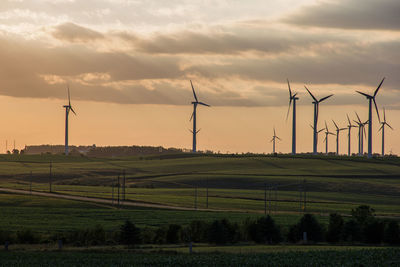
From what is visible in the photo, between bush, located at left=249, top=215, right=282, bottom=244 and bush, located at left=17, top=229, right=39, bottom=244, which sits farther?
bush, located at left=249, top=215, right=282, bottom=244

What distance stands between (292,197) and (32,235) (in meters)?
66.9

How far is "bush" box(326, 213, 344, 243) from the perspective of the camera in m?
72.0

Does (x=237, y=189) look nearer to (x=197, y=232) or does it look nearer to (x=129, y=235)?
(x=197, y=232)

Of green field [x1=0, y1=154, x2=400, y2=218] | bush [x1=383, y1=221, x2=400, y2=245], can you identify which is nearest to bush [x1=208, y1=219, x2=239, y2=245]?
bush [x1=383, y1=221, x2=400, y2=245]

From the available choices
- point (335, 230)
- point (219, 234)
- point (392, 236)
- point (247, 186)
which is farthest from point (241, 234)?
point (247, 186)

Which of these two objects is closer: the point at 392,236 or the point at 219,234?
the point at 219,234

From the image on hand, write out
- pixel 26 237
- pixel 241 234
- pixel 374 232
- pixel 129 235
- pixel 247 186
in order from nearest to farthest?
pixel 129 235 < pixel 26 237 < pixel 241 234 < pixel 374 232 < pixel 247 186

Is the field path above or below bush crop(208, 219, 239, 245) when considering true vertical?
above

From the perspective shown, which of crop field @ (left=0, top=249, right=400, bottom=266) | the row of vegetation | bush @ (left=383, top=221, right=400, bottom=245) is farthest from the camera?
bush @ (left=383, top=221, right=400, bottom=245)

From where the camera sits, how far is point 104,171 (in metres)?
194

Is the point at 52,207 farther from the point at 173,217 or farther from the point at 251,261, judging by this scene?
the point at 251,261

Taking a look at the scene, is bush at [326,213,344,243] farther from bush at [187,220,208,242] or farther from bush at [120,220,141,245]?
bush at [120,220,141,245]

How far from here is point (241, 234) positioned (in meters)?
71.8

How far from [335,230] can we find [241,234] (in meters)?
9.48
